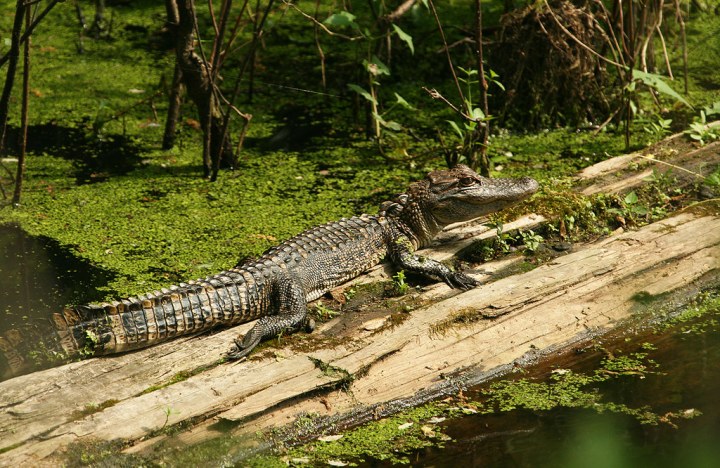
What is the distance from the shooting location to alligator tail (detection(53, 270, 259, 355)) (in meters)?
3.96

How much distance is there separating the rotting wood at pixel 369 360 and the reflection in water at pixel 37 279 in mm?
876

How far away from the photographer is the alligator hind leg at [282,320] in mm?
4090

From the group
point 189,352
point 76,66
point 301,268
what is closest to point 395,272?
point 301,268

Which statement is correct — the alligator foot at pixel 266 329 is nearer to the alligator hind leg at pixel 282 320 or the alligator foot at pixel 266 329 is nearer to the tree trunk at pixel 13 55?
the alligator hind leg at pixel 282 320

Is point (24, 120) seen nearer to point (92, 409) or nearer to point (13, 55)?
point (13, 55)

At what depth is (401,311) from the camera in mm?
4379

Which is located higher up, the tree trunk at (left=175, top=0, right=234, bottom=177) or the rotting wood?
the tree trunk at (left=175, top=0, right=234, bottom=177)

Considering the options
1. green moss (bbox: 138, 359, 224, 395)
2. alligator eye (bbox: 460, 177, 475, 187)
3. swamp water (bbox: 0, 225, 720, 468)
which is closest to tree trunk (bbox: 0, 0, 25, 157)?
swamp water (bbox: 0, 225, 720, 468)

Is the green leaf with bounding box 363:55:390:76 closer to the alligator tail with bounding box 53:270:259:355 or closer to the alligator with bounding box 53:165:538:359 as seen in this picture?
the alligator with bounding box 53:165:538:359

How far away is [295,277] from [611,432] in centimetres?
182

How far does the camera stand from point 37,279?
527 centimetres

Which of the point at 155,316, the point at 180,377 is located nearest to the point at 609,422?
the point at 180,377

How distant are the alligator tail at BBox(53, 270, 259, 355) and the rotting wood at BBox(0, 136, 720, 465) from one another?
88 millimetres

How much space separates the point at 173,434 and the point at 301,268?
140cm
